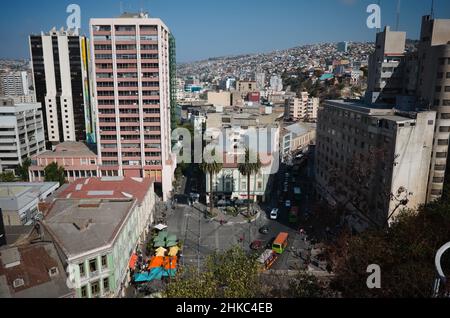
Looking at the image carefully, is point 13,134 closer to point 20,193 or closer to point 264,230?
point 20,193

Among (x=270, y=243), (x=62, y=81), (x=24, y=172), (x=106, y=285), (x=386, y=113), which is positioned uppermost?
(x=62, y=81)

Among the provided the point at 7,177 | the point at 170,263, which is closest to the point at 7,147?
the point at 7,177

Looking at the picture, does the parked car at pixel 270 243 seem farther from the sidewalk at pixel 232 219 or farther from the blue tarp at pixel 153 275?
the blue tarp at pixel 153 275

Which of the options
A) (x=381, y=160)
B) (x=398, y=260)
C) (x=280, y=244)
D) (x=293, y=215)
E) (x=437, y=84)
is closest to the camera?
(x=398, y=260)

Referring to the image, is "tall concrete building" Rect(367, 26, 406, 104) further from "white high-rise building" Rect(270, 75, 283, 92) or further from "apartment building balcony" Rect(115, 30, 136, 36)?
"white high-rise building" Rect(270, 75, 283, 92)

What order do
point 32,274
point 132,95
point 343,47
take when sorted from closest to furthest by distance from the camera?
point 32,274 → point 132,95 → point 343,47

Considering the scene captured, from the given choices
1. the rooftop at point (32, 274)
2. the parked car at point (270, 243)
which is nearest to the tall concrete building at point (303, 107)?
the parked car at point (270, 243)

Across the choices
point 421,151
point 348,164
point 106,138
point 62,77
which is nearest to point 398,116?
point 421,151

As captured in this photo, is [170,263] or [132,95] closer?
[170,263]
